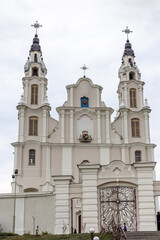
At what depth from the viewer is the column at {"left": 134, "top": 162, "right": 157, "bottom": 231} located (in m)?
24.3

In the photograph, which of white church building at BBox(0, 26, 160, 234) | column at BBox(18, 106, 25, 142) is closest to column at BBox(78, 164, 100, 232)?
white church building at BBox(0, 26, 160, 234)

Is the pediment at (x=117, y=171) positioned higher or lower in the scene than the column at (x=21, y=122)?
lower

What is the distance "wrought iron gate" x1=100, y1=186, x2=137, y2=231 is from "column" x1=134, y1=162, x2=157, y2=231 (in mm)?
445

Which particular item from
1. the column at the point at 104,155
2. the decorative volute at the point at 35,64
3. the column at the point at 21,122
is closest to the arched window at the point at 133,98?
the column at the point at 104,155

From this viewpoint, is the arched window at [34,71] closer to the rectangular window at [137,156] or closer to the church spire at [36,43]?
the church spire at [36,43]

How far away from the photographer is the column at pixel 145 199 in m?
24.3

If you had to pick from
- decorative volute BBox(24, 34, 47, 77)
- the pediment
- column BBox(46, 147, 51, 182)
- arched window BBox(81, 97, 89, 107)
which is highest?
decorative volute BBox(24, 34, 47, 77)

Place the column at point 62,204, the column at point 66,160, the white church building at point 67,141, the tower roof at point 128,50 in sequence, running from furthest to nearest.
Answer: the tower roof at point 128,50 < the column at point 66,160 < the white church building at point 67,141 < the column at point 62,204

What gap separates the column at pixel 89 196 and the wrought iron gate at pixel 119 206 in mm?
469

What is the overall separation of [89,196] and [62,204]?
6.26ft

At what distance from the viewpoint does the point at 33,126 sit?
40156mm

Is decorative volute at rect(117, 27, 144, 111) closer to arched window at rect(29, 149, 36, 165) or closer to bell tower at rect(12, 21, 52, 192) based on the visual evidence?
bell tower at rect(12, 21, 52, 192)

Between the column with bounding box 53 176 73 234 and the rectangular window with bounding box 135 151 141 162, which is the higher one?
the rectangular window with bounding box 135 151 141 162

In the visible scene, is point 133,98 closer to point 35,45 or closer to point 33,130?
point 33,130
